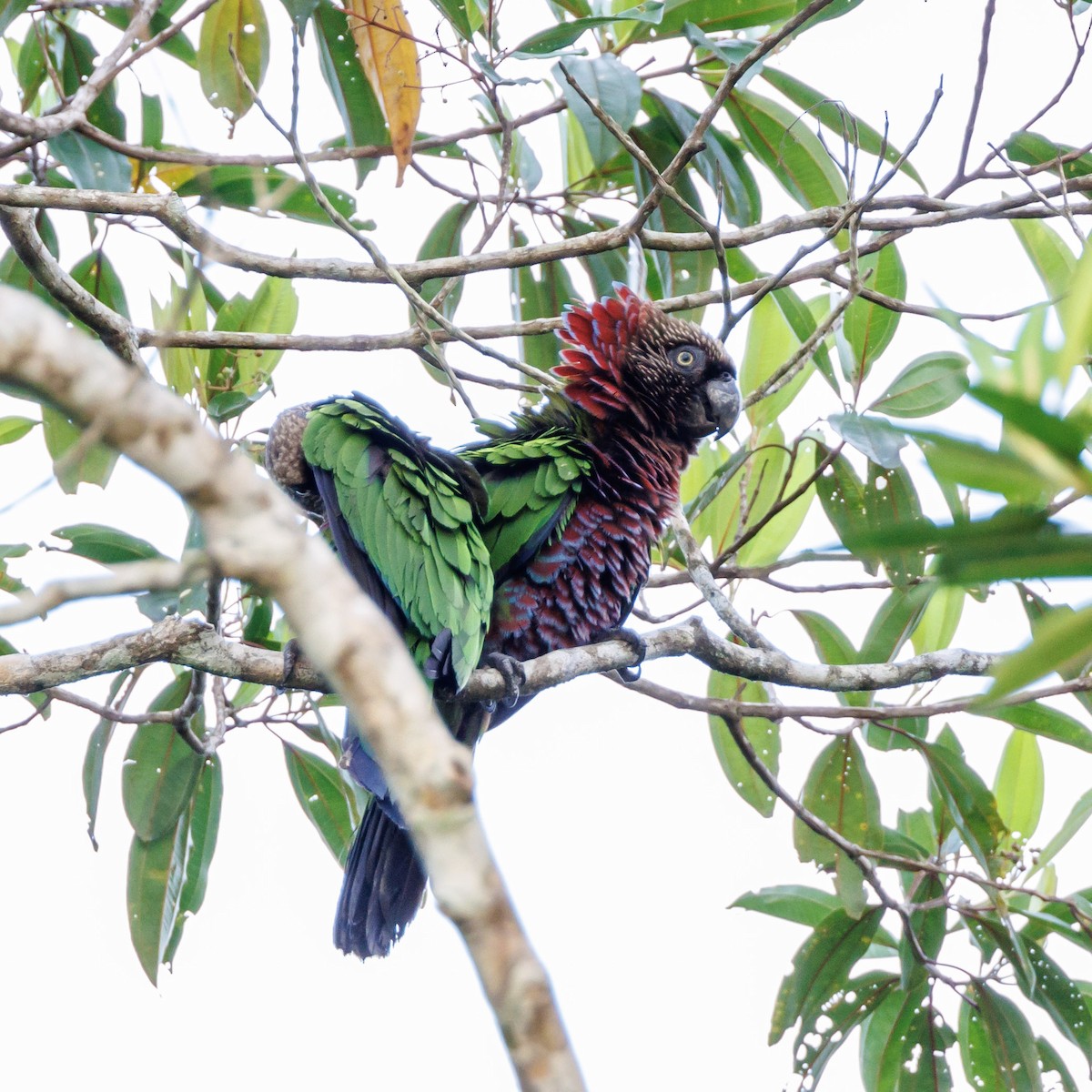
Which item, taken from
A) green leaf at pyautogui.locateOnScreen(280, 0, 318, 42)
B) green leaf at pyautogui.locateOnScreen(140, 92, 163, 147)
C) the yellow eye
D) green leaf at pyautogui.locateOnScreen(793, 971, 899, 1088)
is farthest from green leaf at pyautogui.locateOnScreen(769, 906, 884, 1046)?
green leaf at pyautogui.locateOnScreen(140, 92, 163, 147)

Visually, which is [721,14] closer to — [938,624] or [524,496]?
[524,496]

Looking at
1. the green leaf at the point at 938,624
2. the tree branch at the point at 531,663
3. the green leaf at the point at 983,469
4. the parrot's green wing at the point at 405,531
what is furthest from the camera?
the green leaf at the point at 938,624

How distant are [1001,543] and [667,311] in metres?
3.10

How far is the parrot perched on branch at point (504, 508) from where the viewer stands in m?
3.07

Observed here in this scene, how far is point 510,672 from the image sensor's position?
3.08 m

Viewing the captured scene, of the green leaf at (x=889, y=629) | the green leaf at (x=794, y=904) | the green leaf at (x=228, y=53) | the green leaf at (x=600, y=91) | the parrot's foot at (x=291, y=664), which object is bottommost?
the green leaf at (x=794, y=904)

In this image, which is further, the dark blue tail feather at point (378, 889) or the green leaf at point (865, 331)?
the green leaf at point (865, 331)

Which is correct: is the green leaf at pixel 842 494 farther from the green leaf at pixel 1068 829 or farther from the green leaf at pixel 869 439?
the green leaf at pixel 1068 829

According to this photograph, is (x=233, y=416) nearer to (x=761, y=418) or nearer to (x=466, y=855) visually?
(x=761, y=418)

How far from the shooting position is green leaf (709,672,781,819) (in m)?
4.27

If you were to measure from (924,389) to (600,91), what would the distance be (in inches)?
54.8

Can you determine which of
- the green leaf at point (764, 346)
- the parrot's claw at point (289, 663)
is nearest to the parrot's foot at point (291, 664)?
the parrot's claw at point (289, 663)

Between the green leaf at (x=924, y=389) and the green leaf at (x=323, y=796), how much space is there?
220cm

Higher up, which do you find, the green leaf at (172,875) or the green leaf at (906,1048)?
the green leaf at (172,875)
